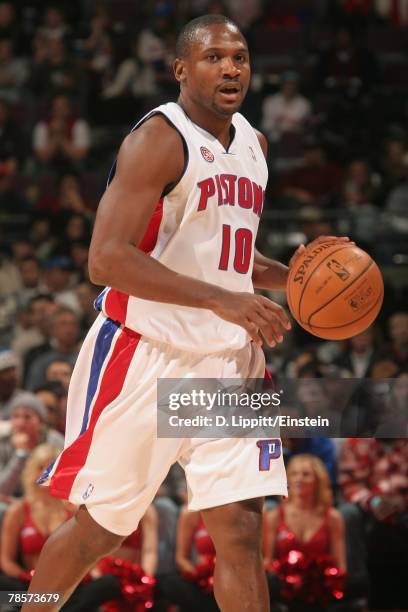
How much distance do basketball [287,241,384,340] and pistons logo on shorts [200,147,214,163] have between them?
18.7 inches

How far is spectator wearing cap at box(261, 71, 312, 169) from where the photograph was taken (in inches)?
484

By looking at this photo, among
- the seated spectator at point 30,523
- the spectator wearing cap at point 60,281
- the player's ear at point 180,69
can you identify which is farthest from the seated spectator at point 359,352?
the player's ear at point 180,69

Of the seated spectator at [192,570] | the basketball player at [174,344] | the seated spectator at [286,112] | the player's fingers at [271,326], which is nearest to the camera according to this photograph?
the player's fingers at [271,326]

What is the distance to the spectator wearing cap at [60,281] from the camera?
1010 centimetres

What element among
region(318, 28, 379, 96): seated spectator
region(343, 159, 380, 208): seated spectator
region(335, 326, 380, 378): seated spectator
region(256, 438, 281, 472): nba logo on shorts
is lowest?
region(256, 438, 281, 472): nba logo on shorts

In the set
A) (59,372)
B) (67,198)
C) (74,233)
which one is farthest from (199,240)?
(67,198)

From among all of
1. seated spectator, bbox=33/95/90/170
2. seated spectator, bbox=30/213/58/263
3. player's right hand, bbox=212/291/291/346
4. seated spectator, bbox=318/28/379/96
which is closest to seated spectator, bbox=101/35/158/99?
seated spectator, bbox=33/95/90/170

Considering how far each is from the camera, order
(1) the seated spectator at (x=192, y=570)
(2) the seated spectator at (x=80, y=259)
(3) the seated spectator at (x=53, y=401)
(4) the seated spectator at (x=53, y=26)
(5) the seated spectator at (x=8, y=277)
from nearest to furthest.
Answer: (1) the seated spectator at (x=192, y=570) → (3) the seated spectator at (x=53, y=401) → (2) the seated spectator at (x=80, y=259) → (5) the seated spectator at (x=8, y=277) → (4) the seated spectator at (x=53, y=26)

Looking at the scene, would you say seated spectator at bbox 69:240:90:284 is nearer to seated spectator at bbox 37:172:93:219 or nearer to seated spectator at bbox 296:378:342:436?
seated spectator at bbox 37:172:93:219

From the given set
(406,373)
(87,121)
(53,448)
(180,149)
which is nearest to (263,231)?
(87,121)

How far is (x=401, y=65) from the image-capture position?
43.4 ft

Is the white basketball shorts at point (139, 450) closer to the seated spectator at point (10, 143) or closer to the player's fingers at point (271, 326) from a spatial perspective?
the player's fingers at point (271, 326)

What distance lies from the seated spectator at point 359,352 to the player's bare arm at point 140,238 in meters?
4.93

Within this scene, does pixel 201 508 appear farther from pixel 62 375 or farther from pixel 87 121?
pixel 87 121
